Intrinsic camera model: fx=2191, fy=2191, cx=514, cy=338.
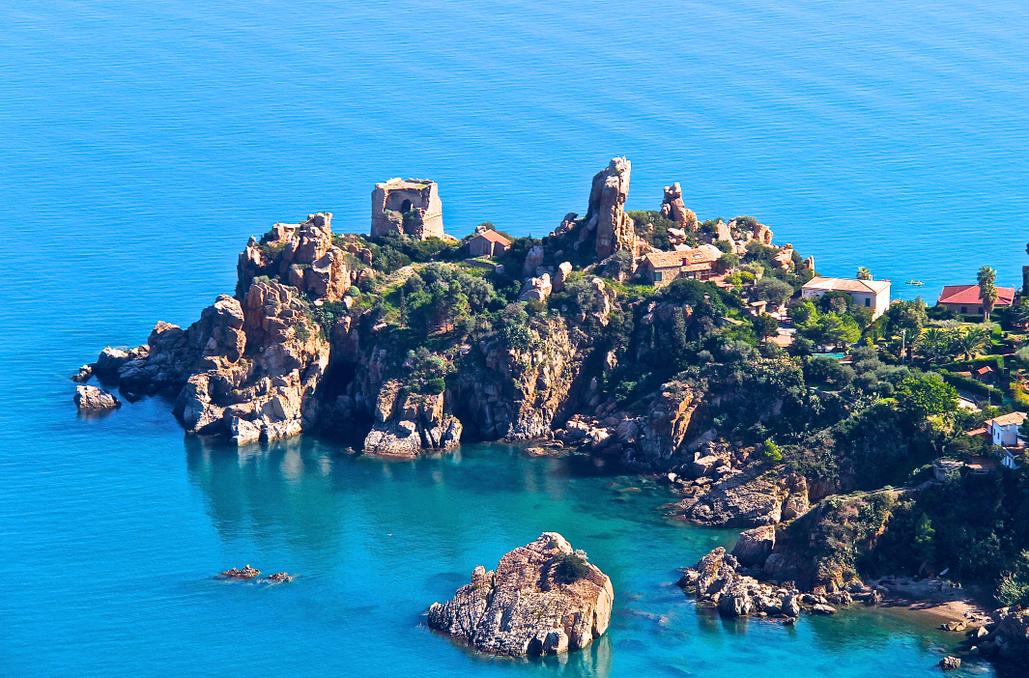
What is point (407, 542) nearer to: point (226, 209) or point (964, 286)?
point (964, 286)

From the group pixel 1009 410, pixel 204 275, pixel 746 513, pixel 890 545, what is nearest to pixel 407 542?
pixel 746 513

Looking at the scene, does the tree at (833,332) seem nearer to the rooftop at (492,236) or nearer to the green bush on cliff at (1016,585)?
the rooftop at (492,236)

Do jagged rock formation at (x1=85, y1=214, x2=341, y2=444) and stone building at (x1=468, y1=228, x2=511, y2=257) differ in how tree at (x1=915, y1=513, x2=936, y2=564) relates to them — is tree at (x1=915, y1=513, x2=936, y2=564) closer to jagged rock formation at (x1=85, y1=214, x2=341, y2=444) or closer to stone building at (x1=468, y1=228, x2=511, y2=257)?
jagged rock formation at (x1=85, y1=214, x2=341, y2=444)

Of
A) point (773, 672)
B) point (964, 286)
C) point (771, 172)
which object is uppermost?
point (771, 172)

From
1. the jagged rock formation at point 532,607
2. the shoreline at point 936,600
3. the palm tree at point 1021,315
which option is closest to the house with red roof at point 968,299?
the palm tree at point 1021,315

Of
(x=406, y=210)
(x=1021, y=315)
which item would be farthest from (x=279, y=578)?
(x=1021, y=315)
